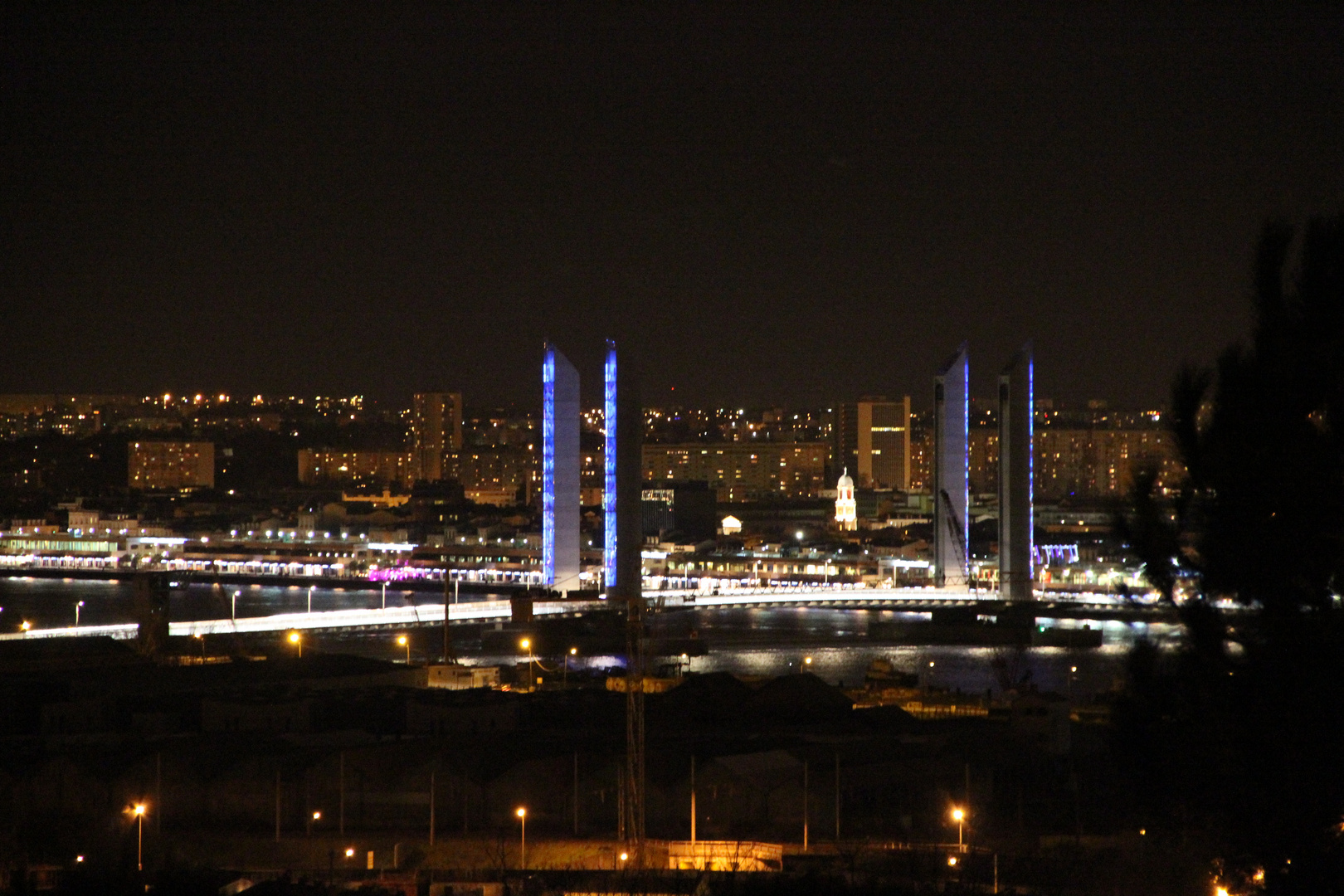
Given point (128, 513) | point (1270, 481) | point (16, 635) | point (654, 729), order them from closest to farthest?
1. point (1270, 481)
2. point (654, 729)
3. point (16, 635)
4. point (128, 513)

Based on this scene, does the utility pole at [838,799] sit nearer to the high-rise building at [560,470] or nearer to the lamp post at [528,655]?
the lamp post at [528,655]

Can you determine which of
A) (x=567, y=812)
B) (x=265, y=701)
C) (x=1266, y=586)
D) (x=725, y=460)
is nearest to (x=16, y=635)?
(x=265, y=701)

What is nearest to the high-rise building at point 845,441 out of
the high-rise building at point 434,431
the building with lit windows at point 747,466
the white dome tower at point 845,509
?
the building with lit windows at point 747,466

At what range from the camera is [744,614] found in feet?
55.1

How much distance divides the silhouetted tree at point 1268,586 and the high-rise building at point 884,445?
38.4 m

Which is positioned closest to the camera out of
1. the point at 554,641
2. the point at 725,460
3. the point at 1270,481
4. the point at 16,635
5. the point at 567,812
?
the point at 1270,481

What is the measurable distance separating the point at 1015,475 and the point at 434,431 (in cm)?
2665

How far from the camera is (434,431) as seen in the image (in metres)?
42.6

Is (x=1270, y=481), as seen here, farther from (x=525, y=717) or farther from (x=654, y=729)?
(x=525, y=717)

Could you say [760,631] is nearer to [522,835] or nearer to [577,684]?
[577,684]

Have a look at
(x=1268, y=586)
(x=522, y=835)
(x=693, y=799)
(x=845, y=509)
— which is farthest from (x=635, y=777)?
(x=845, y=509)

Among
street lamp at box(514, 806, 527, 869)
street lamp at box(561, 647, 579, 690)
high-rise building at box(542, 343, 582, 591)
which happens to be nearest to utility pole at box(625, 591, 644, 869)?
street lamp at box(514, 806, 527, 869)

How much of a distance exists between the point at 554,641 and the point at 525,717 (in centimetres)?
545

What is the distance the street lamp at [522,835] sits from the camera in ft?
17.2
